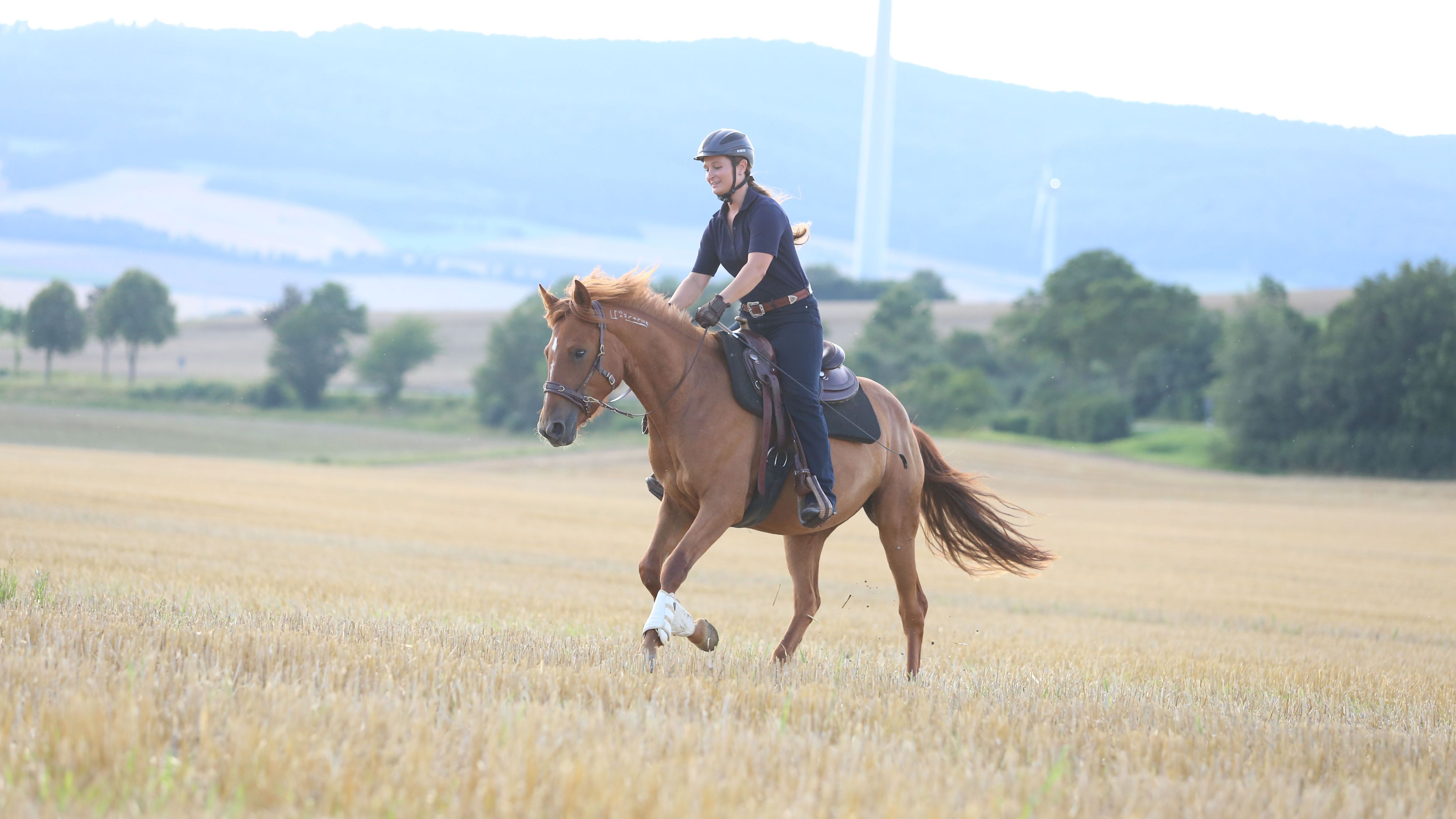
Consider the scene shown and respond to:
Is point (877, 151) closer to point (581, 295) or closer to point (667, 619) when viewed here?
point (581, 295)

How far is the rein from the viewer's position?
6.67 metres

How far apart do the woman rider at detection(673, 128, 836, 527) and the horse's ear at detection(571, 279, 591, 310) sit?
2.30 feet

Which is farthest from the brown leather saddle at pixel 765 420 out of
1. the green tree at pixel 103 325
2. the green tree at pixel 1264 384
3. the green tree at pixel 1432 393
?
the green tree at pixel 103 325

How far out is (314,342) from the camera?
9000cm

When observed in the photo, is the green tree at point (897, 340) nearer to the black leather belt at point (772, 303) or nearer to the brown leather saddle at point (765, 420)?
the black leather belt at point (772, 303)

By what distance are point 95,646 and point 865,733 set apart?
11.7 feet

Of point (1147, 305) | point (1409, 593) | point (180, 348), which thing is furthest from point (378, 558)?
point (180, 348)

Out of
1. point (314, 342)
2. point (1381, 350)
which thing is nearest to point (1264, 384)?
point (1381, 350)

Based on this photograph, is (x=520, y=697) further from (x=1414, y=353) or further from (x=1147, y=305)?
(x=1147, y=305)

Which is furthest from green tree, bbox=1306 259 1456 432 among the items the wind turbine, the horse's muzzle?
the horse's muzzle

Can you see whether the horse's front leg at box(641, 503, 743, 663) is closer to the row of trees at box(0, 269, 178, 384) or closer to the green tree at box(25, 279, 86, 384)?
the row of trees at box(0, 269, 178, 384)

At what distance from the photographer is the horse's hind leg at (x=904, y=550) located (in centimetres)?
855

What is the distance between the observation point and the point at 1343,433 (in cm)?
5812

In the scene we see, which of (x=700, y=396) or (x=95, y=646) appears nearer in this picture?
(x=95, y=646)
